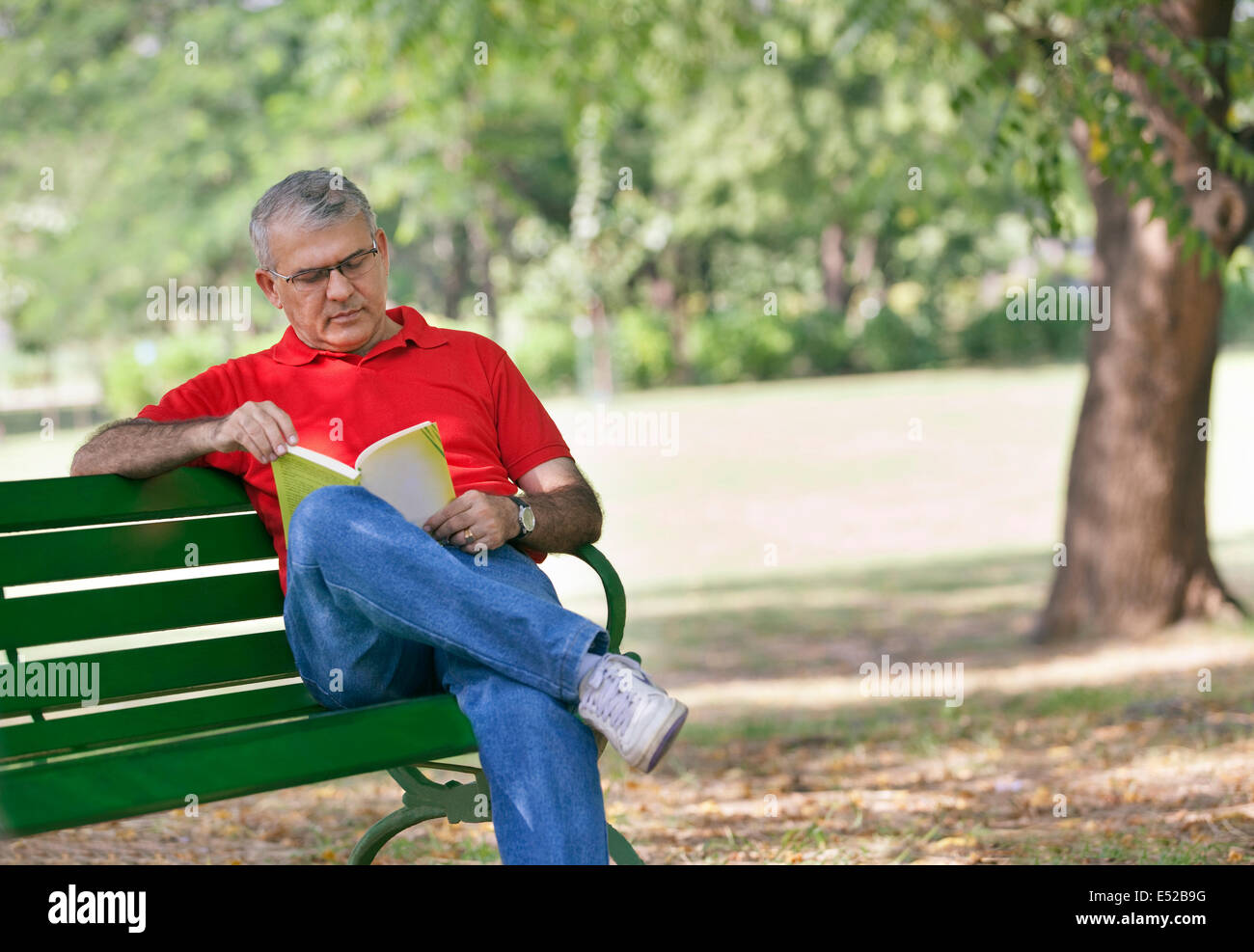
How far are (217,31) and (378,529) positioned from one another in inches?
1184

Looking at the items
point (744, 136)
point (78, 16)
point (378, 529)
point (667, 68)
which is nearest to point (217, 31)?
point (78, 16)

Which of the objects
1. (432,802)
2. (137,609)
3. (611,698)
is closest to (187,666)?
(137,609)

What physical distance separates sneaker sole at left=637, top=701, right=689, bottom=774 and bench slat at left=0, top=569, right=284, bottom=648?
1.14m

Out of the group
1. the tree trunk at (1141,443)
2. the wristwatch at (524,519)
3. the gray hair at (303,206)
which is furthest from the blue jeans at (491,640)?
the tree trunk at (1141,443)

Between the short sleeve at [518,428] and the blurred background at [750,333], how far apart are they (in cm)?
132

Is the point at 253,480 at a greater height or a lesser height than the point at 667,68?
lesser

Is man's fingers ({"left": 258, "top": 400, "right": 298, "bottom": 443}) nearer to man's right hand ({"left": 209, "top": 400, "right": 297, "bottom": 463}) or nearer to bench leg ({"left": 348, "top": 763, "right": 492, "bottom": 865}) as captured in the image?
man's right hand ({"left": 209, "top": 400, "right": 297, "bottom": 463})

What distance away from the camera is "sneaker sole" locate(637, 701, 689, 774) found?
2684 millimetres

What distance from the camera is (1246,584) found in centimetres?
934

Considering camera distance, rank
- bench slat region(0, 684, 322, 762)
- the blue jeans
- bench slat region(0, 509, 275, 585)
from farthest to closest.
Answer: bench slat region(0, 509, 275, 585) < bench slat region(0, 684, 322, 762) < the blue jeans

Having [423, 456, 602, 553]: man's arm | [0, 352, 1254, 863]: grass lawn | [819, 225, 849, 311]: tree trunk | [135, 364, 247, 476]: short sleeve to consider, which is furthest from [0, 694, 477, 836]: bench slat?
[819, 225, 849, 311]: tree trunk

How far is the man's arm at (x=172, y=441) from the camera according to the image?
9.95ft

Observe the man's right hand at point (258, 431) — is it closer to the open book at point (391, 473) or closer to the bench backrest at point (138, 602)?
the open book at point (391, 473)
